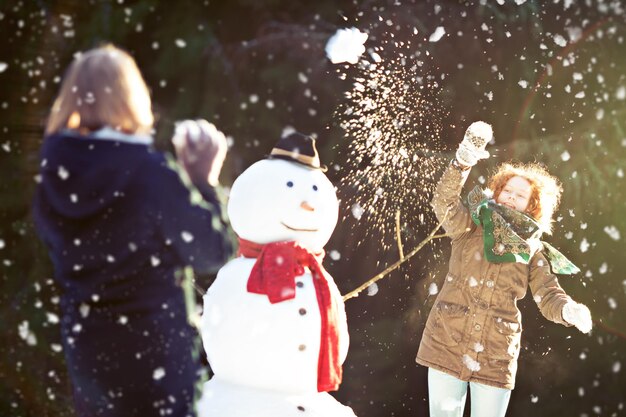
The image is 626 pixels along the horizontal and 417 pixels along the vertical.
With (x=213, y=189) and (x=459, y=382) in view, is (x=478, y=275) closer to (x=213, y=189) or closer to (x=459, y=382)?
(x=459, y=382)

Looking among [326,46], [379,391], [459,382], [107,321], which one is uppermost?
[326,46]

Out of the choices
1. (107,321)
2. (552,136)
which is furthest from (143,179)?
(552,136)

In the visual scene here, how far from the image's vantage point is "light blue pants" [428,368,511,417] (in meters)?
2.33

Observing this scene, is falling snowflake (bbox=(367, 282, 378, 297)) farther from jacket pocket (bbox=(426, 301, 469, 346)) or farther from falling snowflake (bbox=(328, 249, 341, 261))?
jacket pocket (bbox=(426, 301, 469, 346))

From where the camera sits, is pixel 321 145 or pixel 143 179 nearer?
pixel 143 179

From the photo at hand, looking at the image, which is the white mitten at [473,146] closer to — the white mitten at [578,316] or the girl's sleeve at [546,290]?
the girl's sleeve at [546,290]

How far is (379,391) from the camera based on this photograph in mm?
2867

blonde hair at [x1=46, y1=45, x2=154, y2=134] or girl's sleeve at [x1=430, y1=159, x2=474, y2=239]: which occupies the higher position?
blonde hair at [x1=46, y1=45, x2=154, y2=134]

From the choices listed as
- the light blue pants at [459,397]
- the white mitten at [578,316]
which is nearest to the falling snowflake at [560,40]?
the white mitten at [578,316]

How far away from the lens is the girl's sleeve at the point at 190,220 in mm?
1488

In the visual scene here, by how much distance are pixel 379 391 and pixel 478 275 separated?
0.77 m

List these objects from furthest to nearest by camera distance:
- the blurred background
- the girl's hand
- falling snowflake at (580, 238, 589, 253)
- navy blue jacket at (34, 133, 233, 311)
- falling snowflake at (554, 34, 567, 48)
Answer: falling snowflake at (580, 238, 589, 253), falling snowflake at (554, 34, 567, 48), the blurred background, the girl's hand, navy blue jacket at (34, 133, 233, 311)

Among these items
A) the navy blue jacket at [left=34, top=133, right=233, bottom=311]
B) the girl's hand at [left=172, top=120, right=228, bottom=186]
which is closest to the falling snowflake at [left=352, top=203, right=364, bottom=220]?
the girl's hand at [left=172, top=120, right=228, bottom=186]

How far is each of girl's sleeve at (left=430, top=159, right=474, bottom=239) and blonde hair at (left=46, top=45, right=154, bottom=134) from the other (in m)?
1.08
